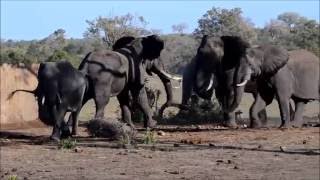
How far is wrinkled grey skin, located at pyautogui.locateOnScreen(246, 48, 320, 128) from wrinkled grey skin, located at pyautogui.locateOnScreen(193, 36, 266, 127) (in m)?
0.35

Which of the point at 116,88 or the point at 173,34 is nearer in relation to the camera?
the point at 116,88

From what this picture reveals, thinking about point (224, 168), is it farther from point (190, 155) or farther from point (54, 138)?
point (54, 138)

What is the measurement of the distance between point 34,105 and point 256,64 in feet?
26.8

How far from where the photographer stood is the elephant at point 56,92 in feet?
53.2

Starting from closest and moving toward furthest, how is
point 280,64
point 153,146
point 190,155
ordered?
point 190,155
point 153,146
point 280,64

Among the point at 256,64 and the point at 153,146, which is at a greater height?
the point at 256,64

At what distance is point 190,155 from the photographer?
13594 millimetres

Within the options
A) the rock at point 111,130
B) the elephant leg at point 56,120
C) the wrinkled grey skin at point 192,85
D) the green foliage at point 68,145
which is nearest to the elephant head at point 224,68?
the wrinkled grey skin at point 192,85

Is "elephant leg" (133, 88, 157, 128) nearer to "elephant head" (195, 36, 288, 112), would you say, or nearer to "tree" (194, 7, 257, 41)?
"elephant head" (195, 36, 288, 112)

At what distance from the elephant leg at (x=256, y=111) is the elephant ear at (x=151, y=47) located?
2.71m

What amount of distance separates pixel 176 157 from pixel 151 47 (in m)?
6.69

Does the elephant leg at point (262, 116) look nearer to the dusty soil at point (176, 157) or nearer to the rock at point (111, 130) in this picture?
the dusty soil at point (176, 157)

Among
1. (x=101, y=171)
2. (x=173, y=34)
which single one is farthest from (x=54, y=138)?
(x=173, y=34)

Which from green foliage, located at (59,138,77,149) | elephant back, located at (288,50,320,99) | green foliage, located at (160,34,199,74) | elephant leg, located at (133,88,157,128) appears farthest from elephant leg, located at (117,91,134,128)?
green foliage, located at (160,34,199,74)
